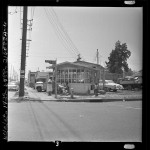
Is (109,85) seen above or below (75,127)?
above

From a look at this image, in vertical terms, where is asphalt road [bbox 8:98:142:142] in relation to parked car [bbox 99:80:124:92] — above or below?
below

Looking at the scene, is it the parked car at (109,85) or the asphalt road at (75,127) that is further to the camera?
the parked car at (109,85)

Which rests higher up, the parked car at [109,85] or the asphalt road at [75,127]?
the parked car at [109,85]

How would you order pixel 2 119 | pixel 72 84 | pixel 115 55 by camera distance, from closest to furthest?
pixel 2 119 → pixel 115 55 → pixel 72 84

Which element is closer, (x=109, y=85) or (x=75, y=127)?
(x=75, y=127)

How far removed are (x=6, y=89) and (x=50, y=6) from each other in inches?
39.7

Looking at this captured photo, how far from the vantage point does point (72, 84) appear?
1847 cm

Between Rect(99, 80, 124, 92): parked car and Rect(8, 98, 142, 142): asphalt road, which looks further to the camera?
Rect(99, 80, 124, 92): parked car
